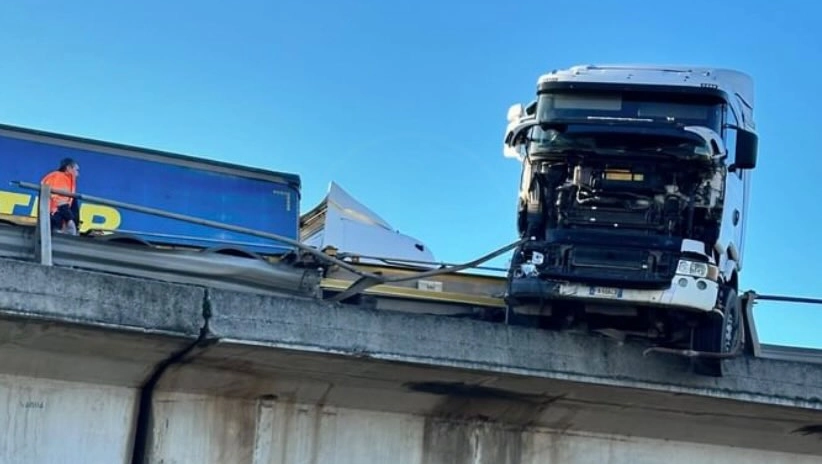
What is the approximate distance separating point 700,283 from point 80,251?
5.13m

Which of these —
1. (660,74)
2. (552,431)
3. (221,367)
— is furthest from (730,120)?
(221,367)

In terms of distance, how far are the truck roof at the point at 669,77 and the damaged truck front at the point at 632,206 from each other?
3cm

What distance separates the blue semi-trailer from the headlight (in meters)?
5.82

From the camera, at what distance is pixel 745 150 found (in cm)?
1109

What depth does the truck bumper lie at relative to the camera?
953cm

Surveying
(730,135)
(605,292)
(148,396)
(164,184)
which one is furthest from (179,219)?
(164,184)

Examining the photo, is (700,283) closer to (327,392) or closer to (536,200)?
(536,200)

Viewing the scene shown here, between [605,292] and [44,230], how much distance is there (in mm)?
4589

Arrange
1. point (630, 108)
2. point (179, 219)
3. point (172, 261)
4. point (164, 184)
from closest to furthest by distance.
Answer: point (179, 219) < point (172, 261) < point (630, 108) < point (164, 184)

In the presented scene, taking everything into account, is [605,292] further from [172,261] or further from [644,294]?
[172,261]

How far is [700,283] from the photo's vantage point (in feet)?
31.5

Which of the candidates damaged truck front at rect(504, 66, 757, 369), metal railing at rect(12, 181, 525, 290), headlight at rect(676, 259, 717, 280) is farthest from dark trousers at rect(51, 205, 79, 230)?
headlight at rect(676, 259, 717, 280)

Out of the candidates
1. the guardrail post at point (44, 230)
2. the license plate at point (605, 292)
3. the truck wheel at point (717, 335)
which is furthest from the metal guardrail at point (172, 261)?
the truck wheel at point (717, 335)

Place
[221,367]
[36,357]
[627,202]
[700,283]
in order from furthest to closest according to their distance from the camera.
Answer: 1. [627,202]
2. [700,283]
3. [221,367]
4. [36,357]
